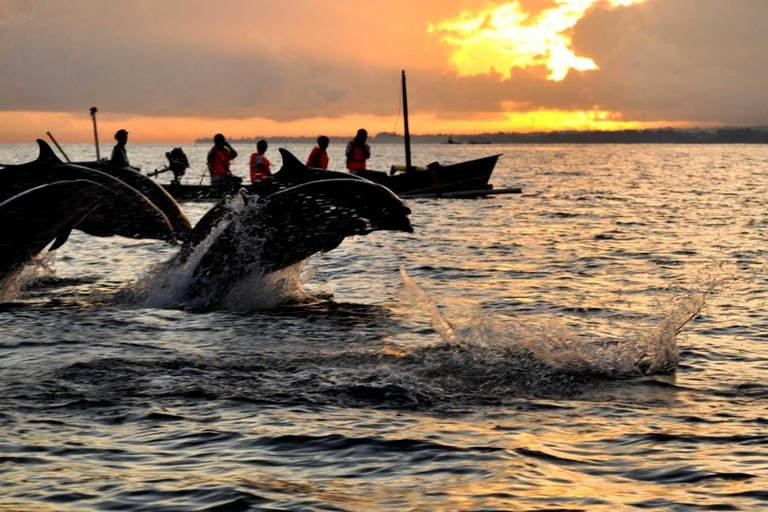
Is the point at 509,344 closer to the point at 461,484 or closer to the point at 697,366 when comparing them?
the point at 697,366

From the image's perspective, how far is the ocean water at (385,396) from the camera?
6988mm

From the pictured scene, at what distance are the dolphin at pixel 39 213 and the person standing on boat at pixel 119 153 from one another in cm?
604

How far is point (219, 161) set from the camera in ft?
104

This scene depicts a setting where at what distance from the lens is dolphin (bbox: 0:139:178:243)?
1750 cm

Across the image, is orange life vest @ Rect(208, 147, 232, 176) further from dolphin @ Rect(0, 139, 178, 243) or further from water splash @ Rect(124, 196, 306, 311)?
water splash @ Rect(124, 196, 306, 311)

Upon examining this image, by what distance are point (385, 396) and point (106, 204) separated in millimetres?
9602

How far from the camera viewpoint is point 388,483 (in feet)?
23.3

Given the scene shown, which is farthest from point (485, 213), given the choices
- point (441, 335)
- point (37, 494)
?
point (37, 494)

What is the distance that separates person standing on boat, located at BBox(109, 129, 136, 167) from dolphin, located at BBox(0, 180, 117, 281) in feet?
19.8

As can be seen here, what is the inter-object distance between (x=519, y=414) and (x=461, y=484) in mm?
1858

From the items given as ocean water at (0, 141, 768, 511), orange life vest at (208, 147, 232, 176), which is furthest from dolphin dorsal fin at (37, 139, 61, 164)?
orange life vest at (208, 147, 232, 176)

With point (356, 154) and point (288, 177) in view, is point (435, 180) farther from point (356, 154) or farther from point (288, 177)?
point (288, 177)

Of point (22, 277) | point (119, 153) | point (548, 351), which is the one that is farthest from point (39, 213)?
point (548, 351)

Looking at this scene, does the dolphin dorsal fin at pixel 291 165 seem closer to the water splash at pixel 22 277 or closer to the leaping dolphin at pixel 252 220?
the leaping dolphin at pixel 252 220
